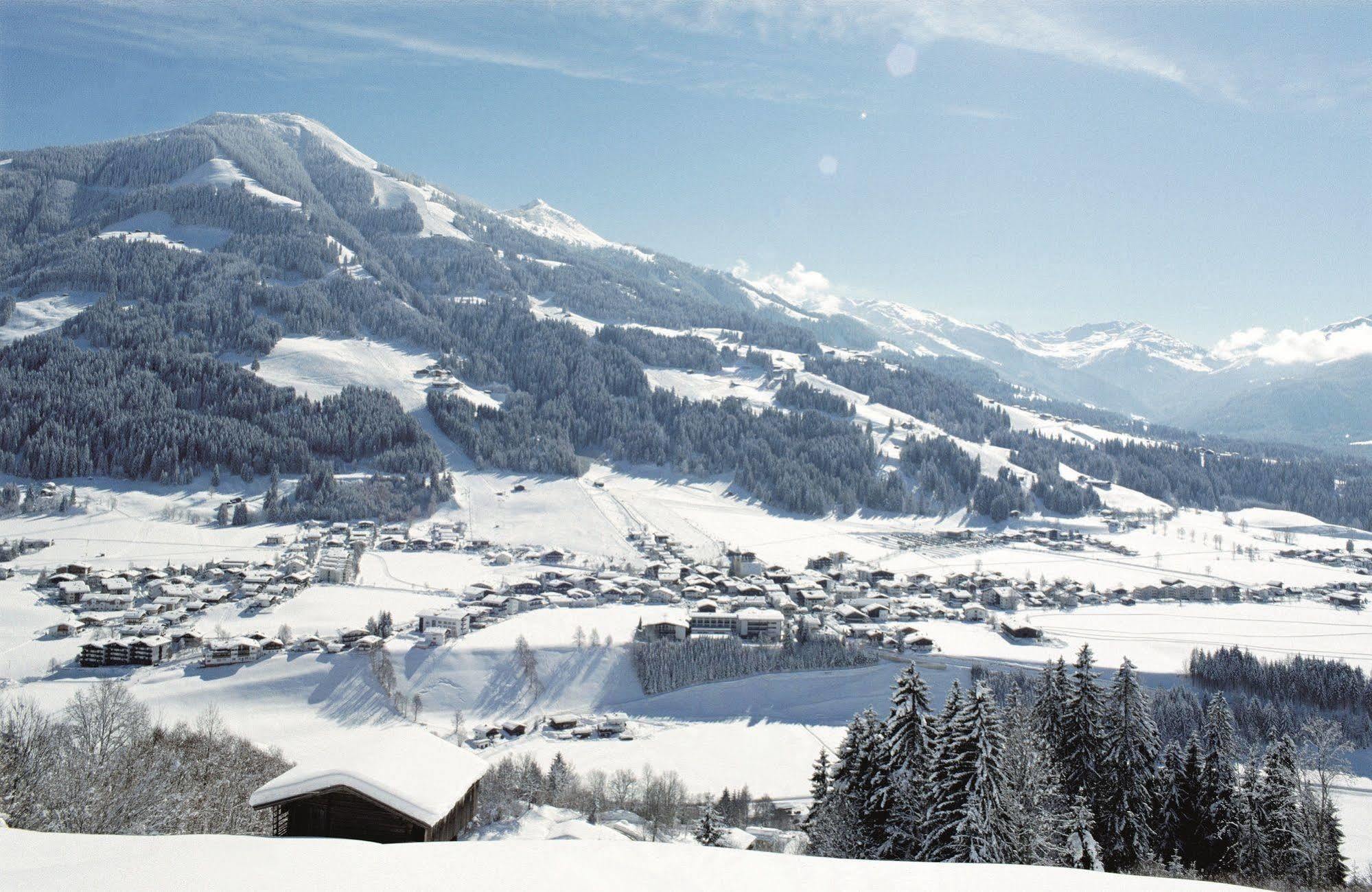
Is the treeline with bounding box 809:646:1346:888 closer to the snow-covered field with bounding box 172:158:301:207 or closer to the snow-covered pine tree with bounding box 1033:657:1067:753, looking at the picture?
the snow-covered pine tree with bounding box 1033:657:1067:753

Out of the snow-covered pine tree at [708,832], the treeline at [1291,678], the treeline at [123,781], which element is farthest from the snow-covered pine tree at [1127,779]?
the treeline at [1291,678]

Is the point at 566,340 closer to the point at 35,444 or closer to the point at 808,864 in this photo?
the point at 35,444

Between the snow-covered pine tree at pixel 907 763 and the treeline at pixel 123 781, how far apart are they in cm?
1477

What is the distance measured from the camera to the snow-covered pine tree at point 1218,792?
21.2 m

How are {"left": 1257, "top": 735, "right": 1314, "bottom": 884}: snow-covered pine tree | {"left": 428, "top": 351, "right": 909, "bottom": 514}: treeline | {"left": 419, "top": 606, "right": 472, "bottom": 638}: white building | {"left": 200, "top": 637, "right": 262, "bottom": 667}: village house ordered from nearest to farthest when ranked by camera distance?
{"left": 1257, "top": 735, "right": 1314, "bottom": 884}: snow-covered pine tree
{"left": 200, "top": 637, "right": 262, "bottom": 667}: village house
{"left": 419, "top": 606, "right": 472, "bottom": 638}: white building
{"left": 428, "top": 351, "right": 909, "bottom": 514}: treeline

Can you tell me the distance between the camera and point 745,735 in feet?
137

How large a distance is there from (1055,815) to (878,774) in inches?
177

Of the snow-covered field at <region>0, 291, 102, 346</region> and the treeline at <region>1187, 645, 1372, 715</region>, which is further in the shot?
the snow-covered field at <region>0, 291, 102, 346</region>

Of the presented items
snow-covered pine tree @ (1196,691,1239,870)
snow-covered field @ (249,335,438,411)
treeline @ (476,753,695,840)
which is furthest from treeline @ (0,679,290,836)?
snow-covered field @ (249,335,438,411)

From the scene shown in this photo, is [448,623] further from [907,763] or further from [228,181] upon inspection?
[228,181]

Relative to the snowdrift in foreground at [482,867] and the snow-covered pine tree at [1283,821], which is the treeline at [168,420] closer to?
the snow-covered pine tree at [1283,821]

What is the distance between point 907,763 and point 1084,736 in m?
7.57

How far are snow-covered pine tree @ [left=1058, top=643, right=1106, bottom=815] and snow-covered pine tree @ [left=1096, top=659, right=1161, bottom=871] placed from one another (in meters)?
0.20

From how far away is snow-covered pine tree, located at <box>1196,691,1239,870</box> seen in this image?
21.2 m
